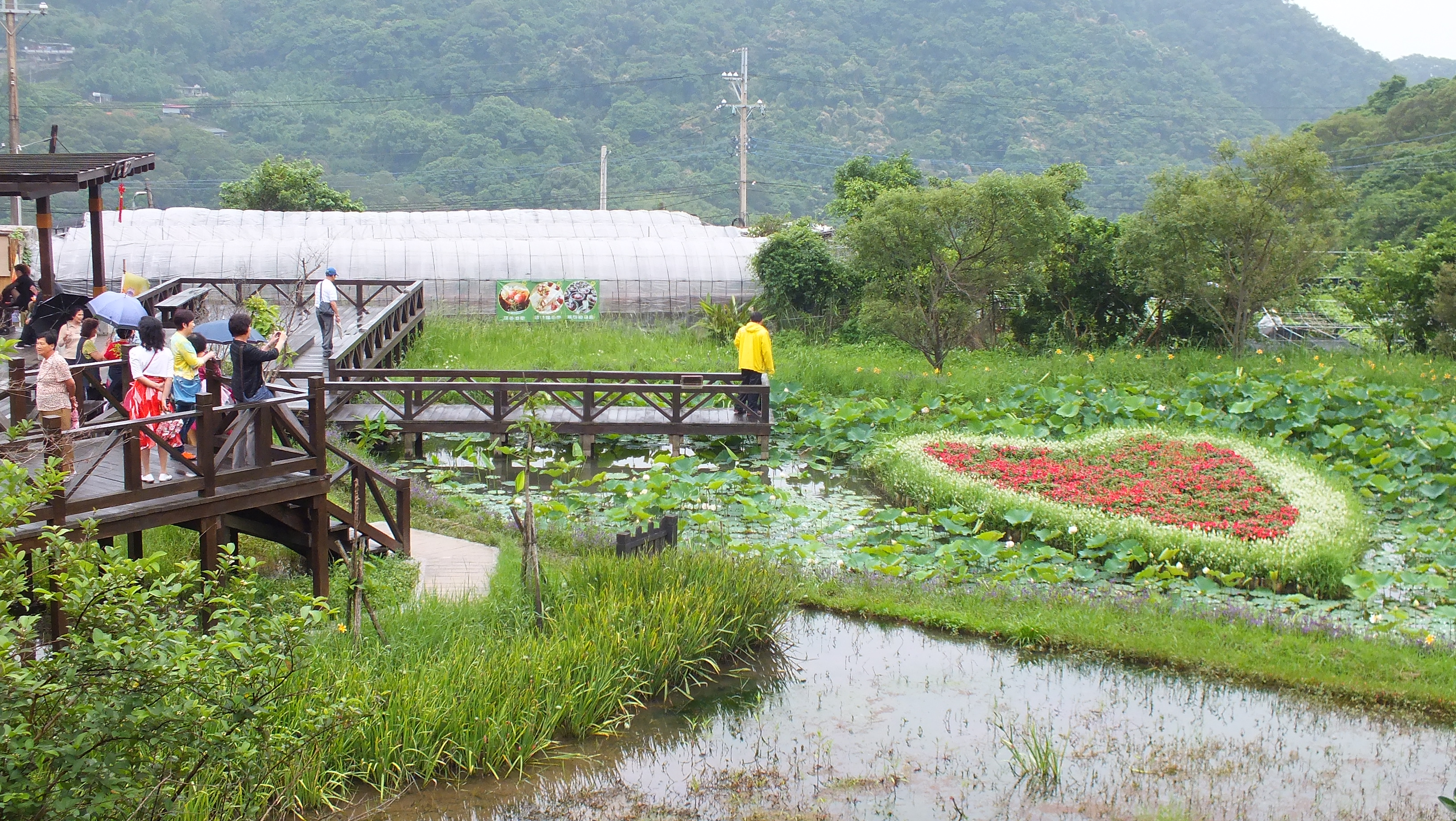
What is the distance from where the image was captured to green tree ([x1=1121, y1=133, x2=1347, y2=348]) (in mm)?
19078

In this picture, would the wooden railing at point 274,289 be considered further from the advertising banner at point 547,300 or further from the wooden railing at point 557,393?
the wooden railing at point 557,393

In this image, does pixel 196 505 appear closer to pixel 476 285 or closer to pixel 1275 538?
pixel 1275 538

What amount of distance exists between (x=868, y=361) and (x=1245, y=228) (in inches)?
Answer: 254

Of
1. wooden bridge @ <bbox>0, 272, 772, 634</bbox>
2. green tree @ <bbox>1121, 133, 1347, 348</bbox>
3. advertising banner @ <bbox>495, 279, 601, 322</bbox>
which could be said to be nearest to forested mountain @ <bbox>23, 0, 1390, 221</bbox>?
advertising banner @ <bbox>495, 279, 601, 322</bbox>

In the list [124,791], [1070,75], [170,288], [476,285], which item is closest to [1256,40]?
[1070,75]

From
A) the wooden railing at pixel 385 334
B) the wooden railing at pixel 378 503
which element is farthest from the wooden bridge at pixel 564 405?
the wooden railing at pixel 378 503

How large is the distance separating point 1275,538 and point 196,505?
8.87 metres

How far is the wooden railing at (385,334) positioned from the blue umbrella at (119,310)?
520 cm

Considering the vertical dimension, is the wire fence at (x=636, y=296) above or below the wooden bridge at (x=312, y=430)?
above

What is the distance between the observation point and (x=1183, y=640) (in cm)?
897

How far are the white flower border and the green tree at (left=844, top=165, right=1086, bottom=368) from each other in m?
5.02

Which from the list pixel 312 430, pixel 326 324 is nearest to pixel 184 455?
pixel 312 430

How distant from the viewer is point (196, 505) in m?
8.05

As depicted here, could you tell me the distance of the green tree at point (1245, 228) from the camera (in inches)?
751
